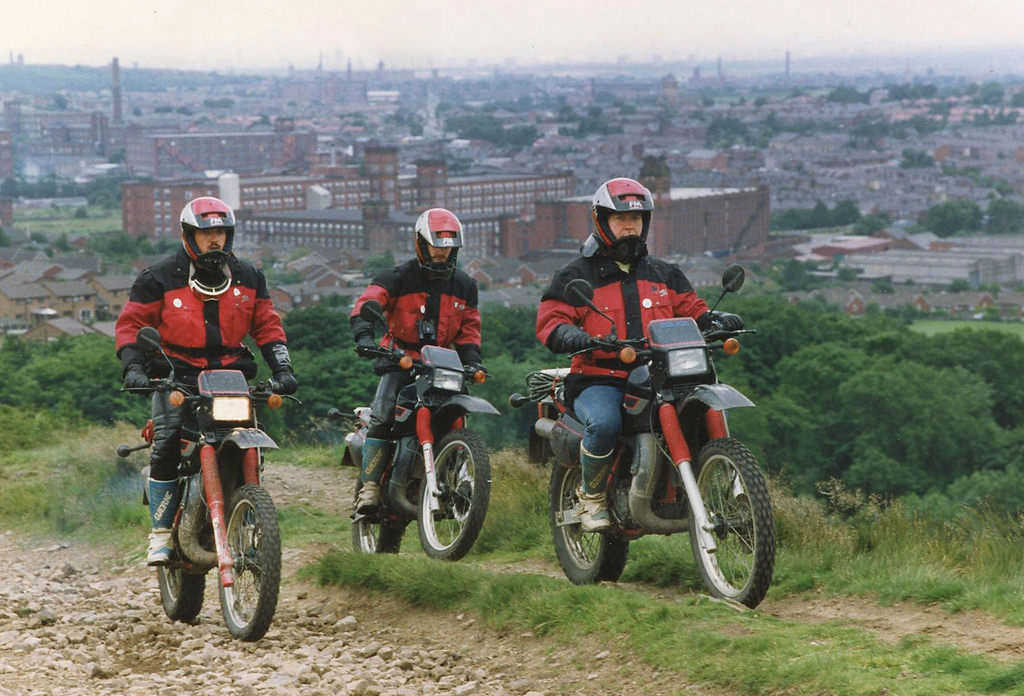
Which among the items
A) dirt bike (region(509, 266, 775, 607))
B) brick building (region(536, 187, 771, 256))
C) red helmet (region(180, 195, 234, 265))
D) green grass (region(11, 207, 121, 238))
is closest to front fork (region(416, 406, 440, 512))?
dirt bike (region(509, 266, 775, 607))

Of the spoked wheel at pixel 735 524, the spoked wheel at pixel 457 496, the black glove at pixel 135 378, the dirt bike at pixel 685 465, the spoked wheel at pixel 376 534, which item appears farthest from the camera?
the spoked wheel at pixel 376 534

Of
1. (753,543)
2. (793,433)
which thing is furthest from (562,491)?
(793,433)

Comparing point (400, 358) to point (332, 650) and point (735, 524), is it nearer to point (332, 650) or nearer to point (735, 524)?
point (332, 650)

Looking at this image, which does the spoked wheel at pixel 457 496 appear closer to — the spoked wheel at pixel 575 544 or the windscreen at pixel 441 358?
the windscreen at pixel 441 358

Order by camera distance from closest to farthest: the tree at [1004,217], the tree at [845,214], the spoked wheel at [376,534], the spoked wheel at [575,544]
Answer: the spoked wheel at [575,544]
the spoked wheel at [376,534]
the tree at [1004,217]
the tree at [845,214]

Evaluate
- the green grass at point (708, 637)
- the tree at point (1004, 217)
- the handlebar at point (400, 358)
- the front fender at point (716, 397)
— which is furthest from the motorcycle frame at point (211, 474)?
the tree at point (1004, 217)

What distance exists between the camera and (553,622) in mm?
6988

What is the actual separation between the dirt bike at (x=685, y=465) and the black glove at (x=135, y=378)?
1873 mm

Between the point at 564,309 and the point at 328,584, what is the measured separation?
1931 mm

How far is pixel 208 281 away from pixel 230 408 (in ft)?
2.36

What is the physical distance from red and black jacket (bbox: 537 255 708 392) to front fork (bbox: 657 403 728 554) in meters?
0.49

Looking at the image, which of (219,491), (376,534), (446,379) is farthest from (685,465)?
(376,534)

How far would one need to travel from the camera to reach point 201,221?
789 cm

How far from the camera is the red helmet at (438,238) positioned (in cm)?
916
